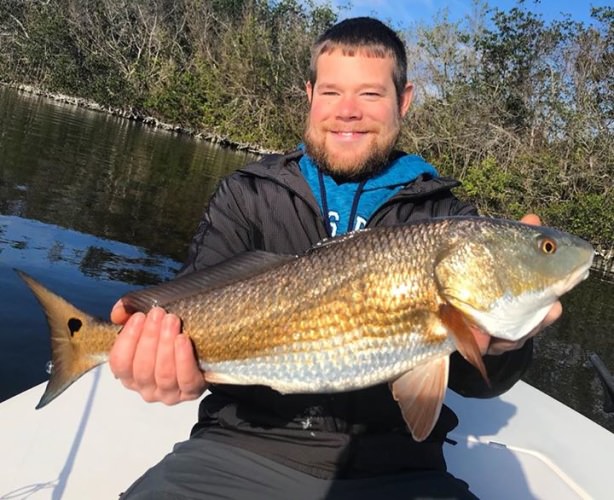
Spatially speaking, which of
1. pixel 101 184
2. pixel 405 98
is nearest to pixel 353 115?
pixel 405 98

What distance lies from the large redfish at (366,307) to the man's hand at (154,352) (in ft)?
0.22

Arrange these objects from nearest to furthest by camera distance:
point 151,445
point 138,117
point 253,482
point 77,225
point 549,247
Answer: point 549,247
point 253,482
point 151,445
point 77,225
point 138,117

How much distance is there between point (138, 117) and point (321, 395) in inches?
2319

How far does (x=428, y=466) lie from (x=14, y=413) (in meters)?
2.58

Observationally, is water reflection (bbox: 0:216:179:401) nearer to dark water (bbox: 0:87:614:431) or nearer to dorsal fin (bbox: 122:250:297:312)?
dark water (bbox: 0:87:614:431)

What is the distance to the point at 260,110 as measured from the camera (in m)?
53.2

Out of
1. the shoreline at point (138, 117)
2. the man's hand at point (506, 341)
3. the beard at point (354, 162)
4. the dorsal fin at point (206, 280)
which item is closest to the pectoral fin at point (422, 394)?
the man's hand at point (506, 341)

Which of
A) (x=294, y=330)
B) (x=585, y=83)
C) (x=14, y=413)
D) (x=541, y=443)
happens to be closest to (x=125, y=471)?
(x=14, y=413)

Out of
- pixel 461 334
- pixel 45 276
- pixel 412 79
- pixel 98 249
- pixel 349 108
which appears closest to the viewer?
pixel 461 334

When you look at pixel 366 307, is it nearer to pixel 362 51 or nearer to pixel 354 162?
pixel 354 162

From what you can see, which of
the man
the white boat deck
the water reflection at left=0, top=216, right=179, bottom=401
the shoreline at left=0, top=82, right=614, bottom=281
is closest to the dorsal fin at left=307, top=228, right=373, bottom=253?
the man

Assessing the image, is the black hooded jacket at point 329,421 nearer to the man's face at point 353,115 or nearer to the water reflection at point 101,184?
the man's face at point 353,115

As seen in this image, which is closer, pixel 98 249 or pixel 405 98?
pixel 405 98

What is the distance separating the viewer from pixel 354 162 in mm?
3811
